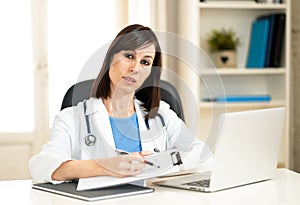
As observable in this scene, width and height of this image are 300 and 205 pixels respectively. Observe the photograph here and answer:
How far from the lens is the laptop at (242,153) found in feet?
5.00

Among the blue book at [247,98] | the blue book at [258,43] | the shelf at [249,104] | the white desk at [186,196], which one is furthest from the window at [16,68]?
the white desk at [186,196]

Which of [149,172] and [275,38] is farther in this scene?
[275,38]

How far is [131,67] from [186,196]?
371 mm

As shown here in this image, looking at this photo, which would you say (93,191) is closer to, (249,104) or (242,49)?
(249,104)

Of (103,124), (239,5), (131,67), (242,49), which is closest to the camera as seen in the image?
(131,67)

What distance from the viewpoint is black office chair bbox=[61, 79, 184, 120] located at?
164 cm

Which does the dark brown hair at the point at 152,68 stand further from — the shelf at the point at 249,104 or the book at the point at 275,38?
the book at the point at 275,38

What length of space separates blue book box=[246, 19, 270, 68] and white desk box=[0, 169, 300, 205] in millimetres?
1739

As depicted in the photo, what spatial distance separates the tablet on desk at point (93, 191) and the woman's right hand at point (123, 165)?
0.15 ft

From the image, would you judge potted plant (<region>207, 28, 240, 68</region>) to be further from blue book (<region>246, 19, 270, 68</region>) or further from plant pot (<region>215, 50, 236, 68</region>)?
blue book (<region>246, 19, 270, 68</region>)

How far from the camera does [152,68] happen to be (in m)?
1.51

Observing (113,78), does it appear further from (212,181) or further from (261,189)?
(261,189)

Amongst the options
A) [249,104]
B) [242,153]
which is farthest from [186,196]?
[249,104]

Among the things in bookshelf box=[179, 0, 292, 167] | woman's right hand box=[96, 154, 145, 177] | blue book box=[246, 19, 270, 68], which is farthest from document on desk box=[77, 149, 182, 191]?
blue book box=[246, 19, 270, 68]
